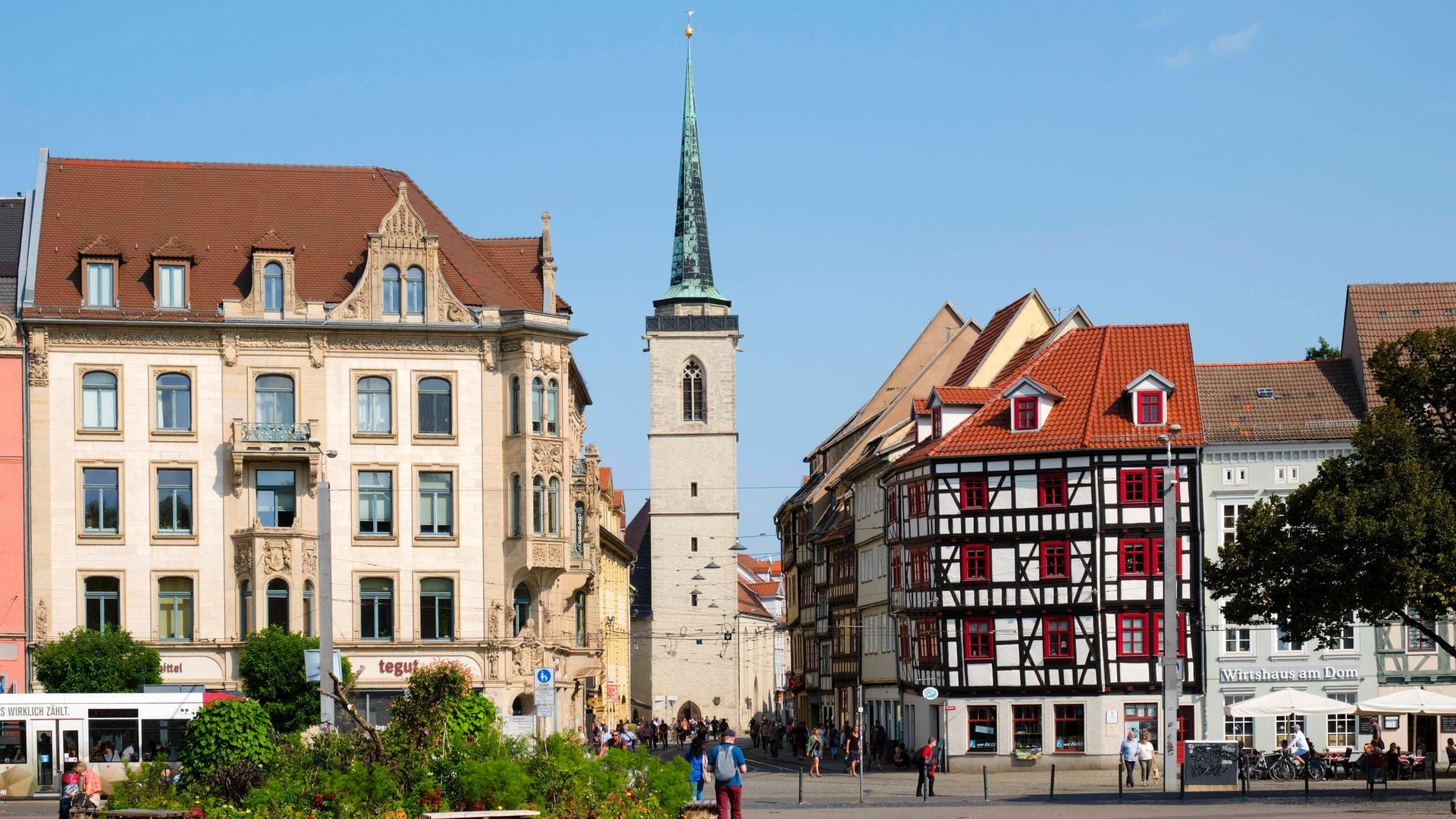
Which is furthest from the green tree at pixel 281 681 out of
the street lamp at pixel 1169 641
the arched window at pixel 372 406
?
the street lamp at pixel 1169 641

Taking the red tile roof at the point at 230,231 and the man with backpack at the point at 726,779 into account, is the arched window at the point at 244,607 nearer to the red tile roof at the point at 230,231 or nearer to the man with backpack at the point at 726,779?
the red tile roof at the point at 230,231

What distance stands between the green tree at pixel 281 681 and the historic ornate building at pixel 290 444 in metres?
3.04

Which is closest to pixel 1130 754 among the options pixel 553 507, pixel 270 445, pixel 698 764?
pixel 553 507

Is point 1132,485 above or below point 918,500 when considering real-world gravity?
above

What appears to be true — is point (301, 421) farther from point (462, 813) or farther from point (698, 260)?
point (698, 260)

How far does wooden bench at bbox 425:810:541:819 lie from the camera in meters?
24.9

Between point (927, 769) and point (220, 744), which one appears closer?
point (220, 744)

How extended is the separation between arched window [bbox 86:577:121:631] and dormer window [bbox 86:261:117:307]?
313 inches

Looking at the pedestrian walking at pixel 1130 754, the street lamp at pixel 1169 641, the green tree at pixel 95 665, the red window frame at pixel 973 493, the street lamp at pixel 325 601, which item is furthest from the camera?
the red window frame at pixel 973 493

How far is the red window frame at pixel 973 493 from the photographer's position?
63.2m

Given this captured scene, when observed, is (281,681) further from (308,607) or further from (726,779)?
(726,779)

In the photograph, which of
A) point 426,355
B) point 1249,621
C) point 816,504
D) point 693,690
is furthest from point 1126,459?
point 693,690

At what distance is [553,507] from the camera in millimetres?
62031

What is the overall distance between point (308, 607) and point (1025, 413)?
22.3 metres
